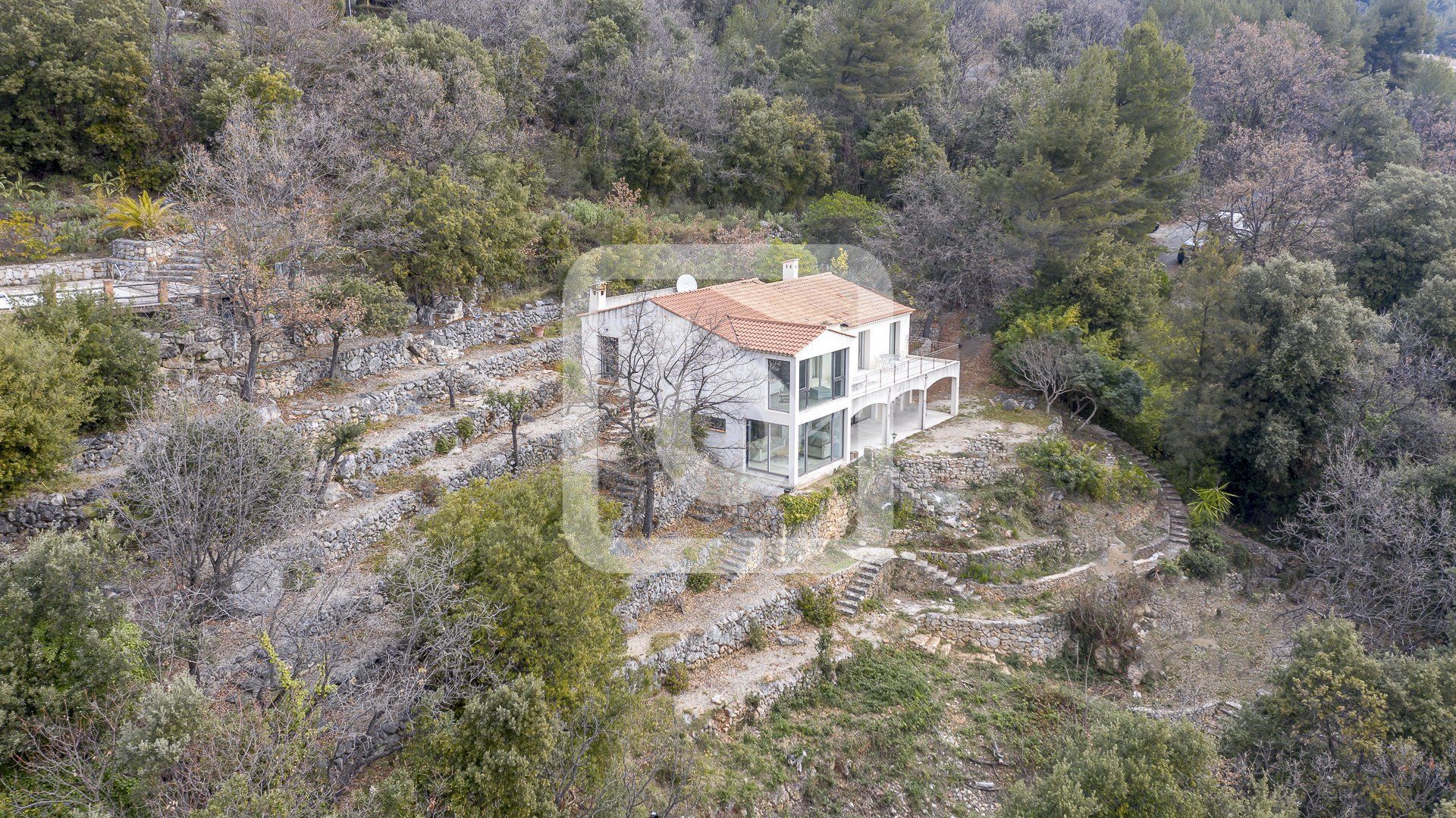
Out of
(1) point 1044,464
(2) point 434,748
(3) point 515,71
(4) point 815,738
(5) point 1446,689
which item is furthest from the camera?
(3) point 515,71

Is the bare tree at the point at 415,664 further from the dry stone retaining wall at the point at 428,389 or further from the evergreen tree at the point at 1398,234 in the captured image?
the evergreen tree at the point at 1398,234

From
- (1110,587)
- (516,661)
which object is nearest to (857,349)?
(1110,587)

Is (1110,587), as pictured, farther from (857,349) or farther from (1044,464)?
(857,349)

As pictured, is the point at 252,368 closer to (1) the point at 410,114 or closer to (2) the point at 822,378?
(1) the point at 410,114

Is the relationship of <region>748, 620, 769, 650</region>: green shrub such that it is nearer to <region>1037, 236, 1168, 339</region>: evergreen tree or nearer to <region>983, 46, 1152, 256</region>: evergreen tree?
<region>1037, 236, 1168, 339</region>: evergreen tree

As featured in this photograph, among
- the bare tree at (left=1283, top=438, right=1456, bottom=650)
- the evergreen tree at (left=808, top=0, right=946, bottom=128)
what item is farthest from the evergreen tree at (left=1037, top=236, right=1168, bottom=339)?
the evergreen tree at (left=808, top=0, right=946, bottom=128)

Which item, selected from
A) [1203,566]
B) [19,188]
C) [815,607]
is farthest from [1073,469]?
[19,188]

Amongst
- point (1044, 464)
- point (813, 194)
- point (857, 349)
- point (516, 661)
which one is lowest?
point (1044, 464)
